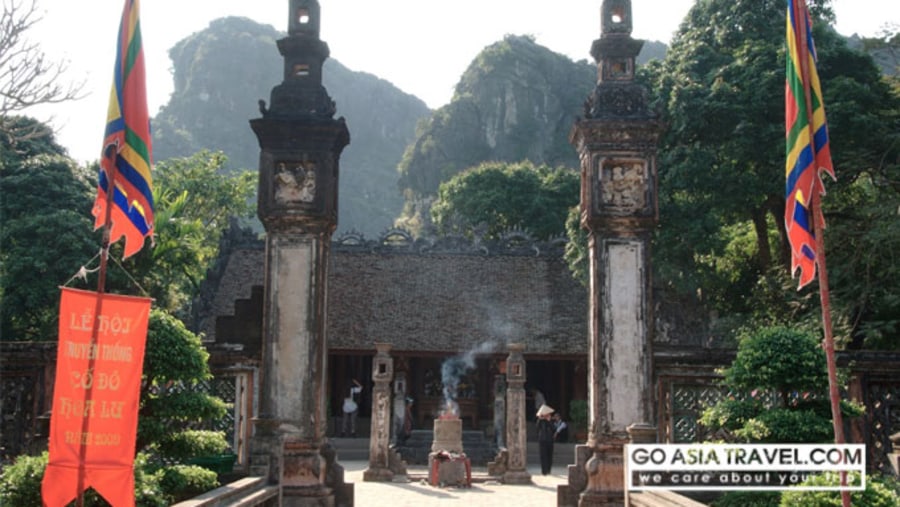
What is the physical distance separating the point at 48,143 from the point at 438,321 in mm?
13159

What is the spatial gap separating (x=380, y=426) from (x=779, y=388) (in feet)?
38.0

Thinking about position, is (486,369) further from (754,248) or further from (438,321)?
(754,248)

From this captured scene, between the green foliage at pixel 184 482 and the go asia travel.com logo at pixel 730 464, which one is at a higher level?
the go asia travel.com logo at pixel 730 464

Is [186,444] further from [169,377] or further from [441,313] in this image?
[441,313]

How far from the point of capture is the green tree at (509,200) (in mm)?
43219

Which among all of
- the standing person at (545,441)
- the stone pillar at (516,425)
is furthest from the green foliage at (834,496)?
the standing person at (545,441)

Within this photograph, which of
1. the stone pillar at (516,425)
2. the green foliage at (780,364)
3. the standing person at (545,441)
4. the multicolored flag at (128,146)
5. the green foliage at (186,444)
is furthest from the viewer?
the standing person at (545,441)

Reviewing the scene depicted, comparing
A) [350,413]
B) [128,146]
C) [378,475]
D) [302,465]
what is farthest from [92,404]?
[350,413]

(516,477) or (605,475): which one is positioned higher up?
(605,475)

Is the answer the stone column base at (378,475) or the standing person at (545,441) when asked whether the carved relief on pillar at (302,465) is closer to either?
the stone column base at (378,475)

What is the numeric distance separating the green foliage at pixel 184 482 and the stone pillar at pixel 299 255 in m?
1.34

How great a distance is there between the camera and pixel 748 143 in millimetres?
19562

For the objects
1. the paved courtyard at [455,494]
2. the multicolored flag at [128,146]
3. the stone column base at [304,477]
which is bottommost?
→ the paved courtyard at [455,494]

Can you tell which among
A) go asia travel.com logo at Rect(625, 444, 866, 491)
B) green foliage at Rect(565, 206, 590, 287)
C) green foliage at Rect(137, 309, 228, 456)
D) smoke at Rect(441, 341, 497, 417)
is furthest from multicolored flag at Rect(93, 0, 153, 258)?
smoke at Rect(441, 341, 497, 417)
